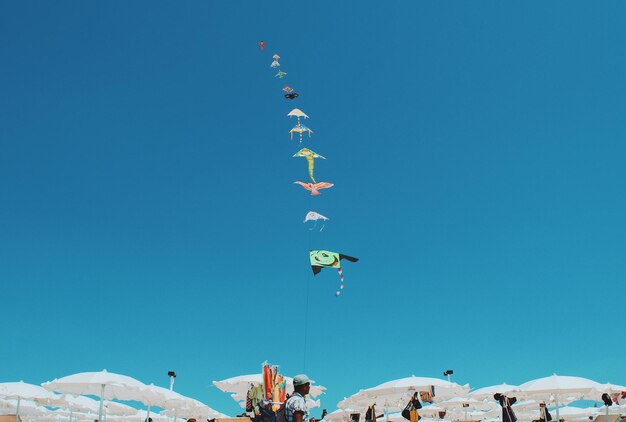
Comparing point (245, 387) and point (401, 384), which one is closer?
point (401, 384)

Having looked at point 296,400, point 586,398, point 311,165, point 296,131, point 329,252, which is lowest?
point 296,400

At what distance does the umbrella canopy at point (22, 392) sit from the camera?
45.0ft

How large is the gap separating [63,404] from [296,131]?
Result: 1018 centimetres

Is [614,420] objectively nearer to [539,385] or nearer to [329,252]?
[539,385]

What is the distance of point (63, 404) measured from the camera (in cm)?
1617

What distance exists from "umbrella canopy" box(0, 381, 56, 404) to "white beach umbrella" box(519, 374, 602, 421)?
11.3m

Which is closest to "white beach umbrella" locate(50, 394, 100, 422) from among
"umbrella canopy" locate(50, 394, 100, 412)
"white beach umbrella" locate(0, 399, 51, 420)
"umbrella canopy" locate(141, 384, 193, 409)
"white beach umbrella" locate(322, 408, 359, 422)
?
"umbrella canopy" locate(50, 394, 100, 412)

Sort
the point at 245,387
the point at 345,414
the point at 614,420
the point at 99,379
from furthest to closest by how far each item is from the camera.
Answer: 1. the point at 345,414
2. the point at 245,387
3. the point at 99,379
4. the point at 614,420

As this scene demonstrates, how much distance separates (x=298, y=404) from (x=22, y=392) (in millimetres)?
11720

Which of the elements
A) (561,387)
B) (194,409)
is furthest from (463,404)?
(194,409)

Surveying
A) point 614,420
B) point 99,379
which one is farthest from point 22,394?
point 614,420

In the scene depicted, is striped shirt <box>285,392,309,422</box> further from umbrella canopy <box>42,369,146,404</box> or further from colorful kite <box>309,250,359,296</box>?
umbrella canopy <box>42,369,146,404</box>

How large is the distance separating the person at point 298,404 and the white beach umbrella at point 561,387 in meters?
10.2

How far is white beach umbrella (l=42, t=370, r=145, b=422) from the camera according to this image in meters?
13.0
